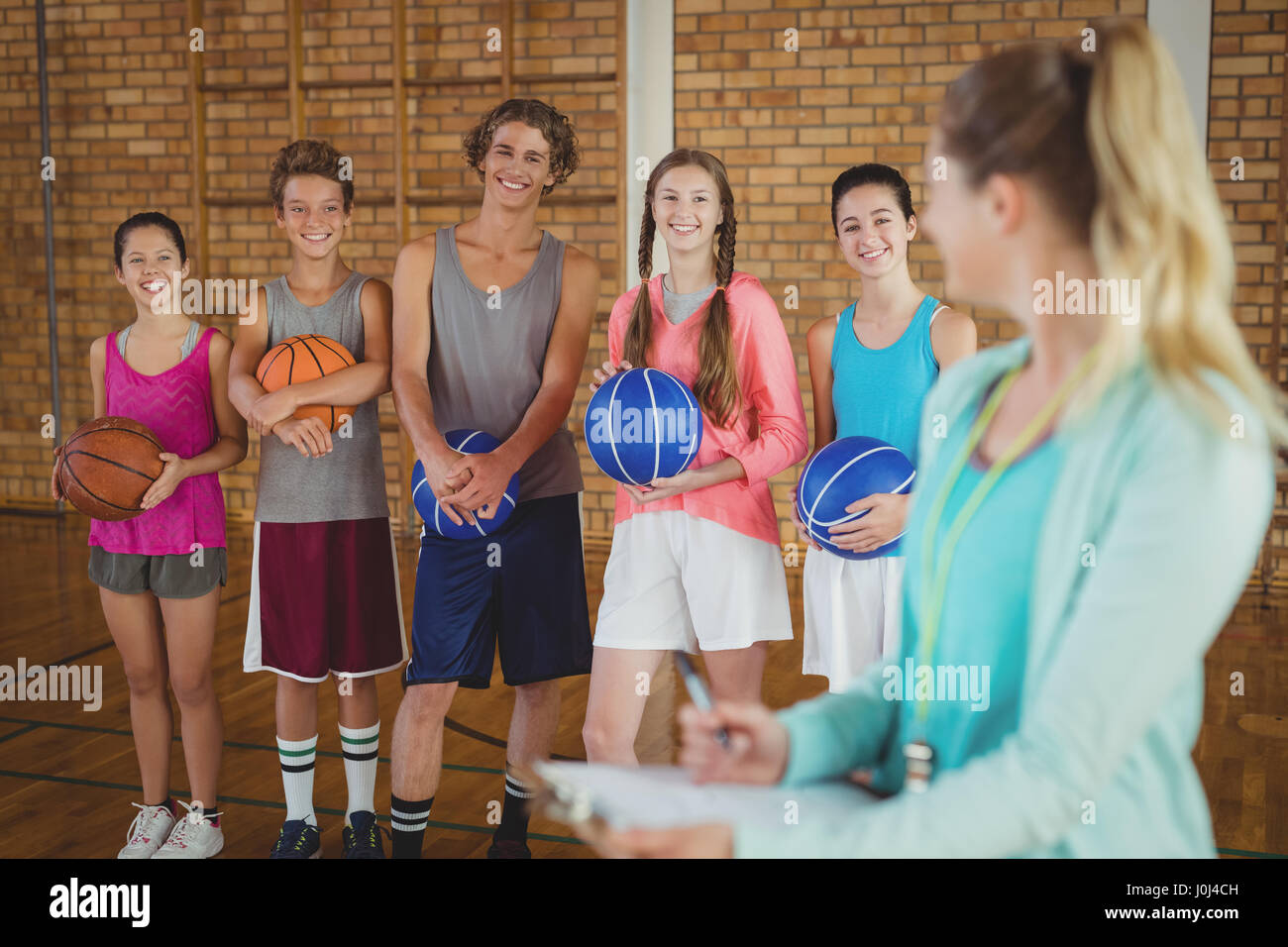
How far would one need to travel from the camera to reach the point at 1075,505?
29.5 inches

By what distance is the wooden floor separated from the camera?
2779 millimetres

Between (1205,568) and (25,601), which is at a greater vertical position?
(1205,568)

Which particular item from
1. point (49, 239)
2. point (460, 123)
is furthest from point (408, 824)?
point (49, 239)

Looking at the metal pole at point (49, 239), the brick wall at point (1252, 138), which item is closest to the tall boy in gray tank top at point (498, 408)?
the brick wall at point (1252, 138)

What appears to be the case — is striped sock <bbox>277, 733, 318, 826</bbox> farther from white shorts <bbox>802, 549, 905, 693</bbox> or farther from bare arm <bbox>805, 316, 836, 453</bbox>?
bare arm <bbox>805, 316, 836, 453</bbox>

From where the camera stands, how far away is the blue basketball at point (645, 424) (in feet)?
7.14

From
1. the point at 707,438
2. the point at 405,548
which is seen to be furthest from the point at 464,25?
the point at 707,438

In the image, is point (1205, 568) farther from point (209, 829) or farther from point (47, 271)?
point (47, 271)

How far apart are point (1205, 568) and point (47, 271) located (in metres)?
7.88

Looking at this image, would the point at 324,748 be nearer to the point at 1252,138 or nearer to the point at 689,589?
the point at 689,589

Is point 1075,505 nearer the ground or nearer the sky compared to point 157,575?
nearer the sky

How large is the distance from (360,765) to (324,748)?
0.83m
